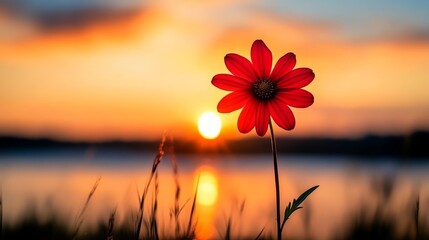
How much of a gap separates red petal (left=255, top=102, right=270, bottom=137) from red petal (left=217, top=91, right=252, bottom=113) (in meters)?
0.07

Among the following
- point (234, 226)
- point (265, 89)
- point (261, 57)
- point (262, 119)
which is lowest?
point (234, 226)

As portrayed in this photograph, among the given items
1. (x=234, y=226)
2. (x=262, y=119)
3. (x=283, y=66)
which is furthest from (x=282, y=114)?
(x=234, y=226)

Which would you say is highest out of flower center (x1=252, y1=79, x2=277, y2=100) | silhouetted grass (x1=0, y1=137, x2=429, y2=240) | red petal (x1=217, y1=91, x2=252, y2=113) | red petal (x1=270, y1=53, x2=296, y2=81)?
red petal (x1=270, y1=53, x2=296, y2=81)

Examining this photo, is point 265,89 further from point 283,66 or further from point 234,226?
point 234,226

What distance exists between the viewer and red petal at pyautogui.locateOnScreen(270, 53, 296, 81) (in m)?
2.43

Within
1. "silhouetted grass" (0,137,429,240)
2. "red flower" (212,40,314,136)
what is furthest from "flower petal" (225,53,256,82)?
"silhouetted grass" (0,137,429,240)

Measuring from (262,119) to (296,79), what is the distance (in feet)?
0.59

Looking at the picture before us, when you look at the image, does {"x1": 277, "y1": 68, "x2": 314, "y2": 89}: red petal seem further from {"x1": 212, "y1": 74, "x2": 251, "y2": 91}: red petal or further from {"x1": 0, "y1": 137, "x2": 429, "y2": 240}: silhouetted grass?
{"x1": 0, "y1": 137, "x2": 429, "y2": 240}: silhouetted grass

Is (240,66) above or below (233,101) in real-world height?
above

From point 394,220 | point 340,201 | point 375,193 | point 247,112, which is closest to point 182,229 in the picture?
point 247,112

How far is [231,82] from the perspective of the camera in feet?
8.14

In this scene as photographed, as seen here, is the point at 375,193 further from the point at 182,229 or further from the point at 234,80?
the point at 234,80

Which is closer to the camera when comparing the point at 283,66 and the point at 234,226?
the point at 283,66

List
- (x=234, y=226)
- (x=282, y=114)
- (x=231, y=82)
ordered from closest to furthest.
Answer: (x=282, y=114) < (x=231, y=82) < (x=234, y=226)
